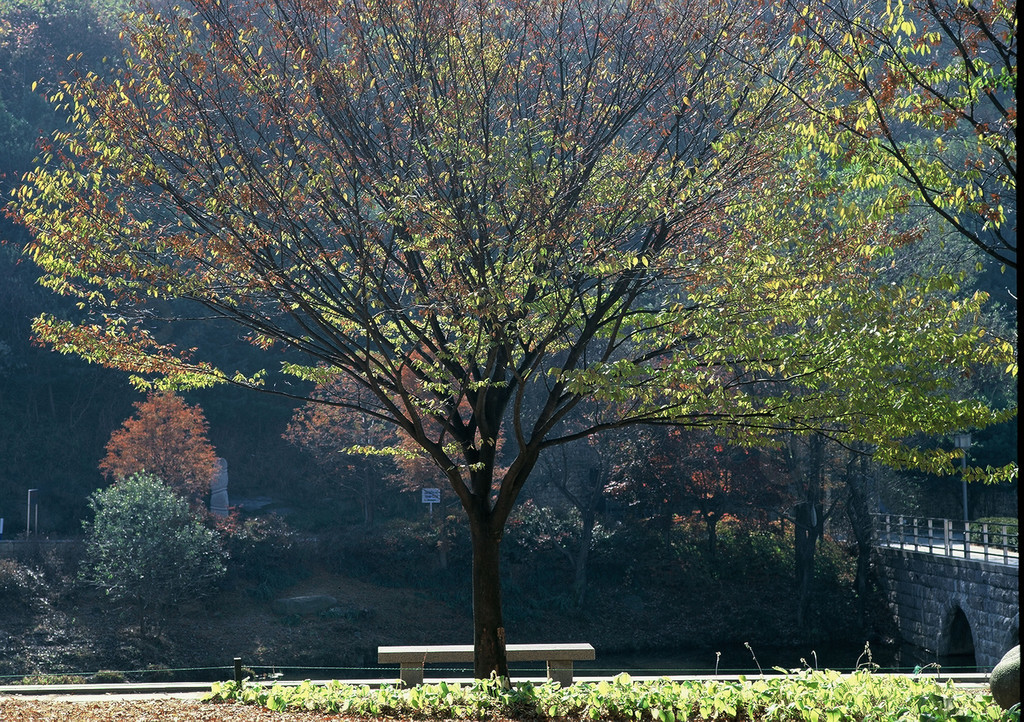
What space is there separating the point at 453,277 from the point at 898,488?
24465 millimetres

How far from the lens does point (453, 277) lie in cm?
802

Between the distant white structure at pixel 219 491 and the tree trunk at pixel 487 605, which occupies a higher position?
the distant white structure at pixel 219 491

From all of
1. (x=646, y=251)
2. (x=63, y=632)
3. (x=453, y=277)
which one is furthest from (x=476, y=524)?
(x=63, y=632)

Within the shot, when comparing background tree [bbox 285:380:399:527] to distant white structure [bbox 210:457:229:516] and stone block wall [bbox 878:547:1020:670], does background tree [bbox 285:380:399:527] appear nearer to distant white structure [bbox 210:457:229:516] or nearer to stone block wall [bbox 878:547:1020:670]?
distant white structure [bbox 210:457:229:516]

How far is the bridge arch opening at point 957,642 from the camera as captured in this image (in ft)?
70.5

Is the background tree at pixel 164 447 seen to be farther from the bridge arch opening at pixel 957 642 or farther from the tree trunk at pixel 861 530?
the bridge arch opening at pixel 957 642

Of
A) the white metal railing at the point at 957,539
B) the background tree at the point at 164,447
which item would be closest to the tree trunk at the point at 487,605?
the white metal railing at the point at 957,539

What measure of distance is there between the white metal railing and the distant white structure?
19.0 meters

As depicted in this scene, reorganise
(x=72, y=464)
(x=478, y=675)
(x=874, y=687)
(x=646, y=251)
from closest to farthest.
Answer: (x=874, y=687)
(x=646, y=251)
(x=478, y=675)
(x=72, y=464)

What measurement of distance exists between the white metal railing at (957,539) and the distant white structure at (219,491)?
62.2ft

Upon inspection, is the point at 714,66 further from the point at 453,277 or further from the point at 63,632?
the point at 63,632

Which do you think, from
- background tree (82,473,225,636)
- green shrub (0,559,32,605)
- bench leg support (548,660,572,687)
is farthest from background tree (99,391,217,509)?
bench leg support (548,660,572,687)

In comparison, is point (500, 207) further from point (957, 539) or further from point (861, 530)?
point (957, 539)

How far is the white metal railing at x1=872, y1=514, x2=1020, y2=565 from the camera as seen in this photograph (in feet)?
67.3
